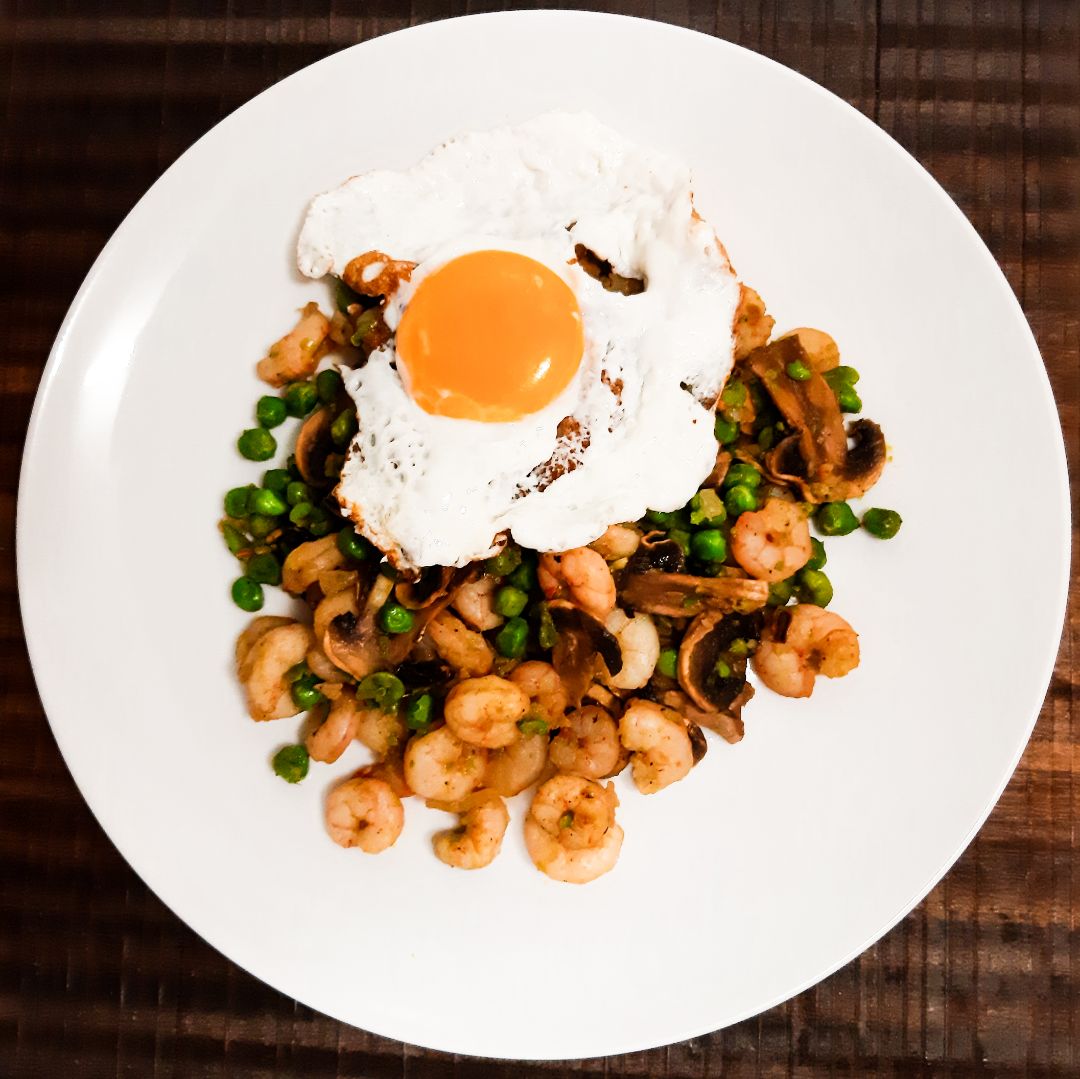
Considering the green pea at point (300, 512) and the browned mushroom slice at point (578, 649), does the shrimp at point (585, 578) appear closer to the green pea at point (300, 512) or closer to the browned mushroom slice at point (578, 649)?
the browned mushroom slice at point (578, 649)

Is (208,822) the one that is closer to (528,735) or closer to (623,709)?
(528,735)

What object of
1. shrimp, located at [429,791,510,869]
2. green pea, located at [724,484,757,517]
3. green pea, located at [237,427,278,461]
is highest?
green pea, located at [237,427,278,461]

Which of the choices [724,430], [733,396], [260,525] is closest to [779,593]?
[724,430]

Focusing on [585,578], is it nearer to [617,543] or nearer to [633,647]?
[617,543]

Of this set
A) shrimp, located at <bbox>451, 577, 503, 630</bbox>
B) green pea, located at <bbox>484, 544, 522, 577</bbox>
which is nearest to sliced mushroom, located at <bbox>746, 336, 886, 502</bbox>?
green pea, located at <bbox>484, 544, 522, 577</bbox>

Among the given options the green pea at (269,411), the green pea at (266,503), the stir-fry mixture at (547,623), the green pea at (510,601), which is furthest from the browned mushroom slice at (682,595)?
the green pea at (269,411)

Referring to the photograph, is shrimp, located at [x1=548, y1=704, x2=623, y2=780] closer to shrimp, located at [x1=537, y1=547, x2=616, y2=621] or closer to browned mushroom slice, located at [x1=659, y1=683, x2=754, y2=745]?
browned mushroom slice, located at [x1=659, y1=683, x2=754, y2=745]
